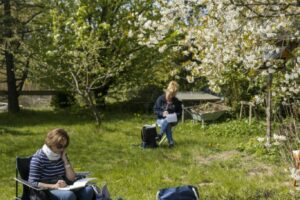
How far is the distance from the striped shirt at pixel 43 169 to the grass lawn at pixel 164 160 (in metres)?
1.21

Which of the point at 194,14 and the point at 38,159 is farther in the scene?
the point at 194,14

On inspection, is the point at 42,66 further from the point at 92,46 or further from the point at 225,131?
the point at 225,131

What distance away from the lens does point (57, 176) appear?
220 inches

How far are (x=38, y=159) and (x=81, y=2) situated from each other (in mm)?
12464

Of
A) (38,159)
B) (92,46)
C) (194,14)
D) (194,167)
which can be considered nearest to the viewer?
(38,159)

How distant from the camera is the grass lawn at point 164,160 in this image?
273 inches

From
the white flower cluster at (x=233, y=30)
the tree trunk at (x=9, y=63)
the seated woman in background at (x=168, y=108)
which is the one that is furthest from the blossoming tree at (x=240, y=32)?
the tree trunk at (x=9, y=63)

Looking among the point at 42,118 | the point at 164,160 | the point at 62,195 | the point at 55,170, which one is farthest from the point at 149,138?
the point at 42,118

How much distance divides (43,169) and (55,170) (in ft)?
0.47

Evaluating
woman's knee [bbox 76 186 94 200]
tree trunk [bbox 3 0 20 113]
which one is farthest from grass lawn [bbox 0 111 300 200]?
tree trunk [bbox 3 0 20 113]

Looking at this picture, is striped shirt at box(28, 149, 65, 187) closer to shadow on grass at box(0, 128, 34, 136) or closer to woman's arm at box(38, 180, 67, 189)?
woman's arm at box(38, 180, 67, 189)

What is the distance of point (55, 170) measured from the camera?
219 inches

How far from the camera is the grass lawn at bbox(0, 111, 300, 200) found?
6.94m

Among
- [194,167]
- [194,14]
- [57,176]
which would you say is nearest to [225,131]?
[194,167]
